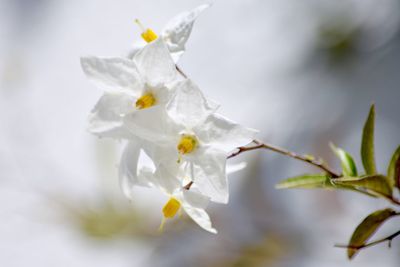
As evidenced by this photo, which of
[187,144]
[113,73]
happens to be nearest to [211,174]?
[187,144]

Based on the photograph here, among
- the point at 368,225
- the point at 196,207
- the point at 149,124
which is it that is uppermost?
the point at 149,124

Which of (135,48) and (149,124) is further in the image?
(135,48)

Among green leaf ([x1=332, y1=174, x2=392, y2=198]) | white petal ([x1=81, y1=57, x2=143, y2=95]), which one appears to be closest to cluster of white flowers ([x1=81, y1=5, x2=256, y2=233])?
white petal ([x1=81, y1=57, x2=143, y2=95])

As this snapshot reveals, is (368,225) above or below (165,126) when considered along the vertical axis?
below

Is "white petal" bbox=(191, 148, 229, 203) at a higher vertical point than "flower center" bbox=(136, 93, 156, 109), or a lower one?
lower

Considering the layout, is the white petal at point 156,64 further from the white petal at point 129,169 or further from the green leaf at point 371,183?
the green leaf at point 371,183

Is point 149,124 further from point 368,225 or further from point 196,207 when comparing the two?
point 368,225

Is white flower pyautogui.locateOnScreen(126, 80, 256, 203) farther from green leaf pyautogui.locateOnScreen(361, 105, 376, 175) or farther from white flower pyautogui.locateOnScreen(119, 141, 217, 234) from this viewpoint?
green leaf pyautogui.locateOnScreen(361, 105, 376, 175)
